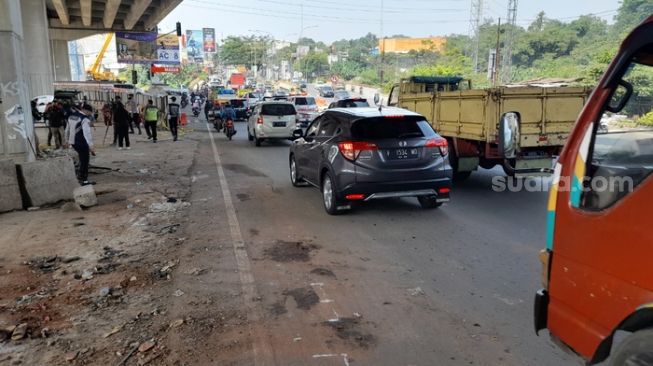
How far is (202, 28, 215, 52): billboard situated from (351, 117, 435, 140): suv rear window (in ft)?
299

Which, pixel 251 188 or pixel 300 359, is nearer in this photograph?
pixel 300 359

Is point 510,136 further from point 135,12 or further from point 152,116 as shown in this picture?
point 135,12

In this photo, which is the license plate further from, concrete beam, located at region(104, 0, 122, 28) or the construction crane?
the construction crane

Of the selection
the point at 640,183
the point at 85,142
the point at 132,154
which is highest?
the point at 640,183

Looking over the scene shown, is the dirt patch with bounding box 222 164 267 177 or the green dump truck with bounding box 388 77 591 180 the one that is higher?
the green dump truck with bounding box 388 77 591 180

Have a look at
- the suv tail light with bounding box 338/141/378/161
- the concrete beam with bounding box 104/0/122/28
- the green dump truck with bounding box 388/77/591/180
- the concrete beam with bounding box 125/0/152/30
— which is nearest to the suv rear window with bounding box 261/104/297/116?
the green dump truck with bounding box 388/77/591/180

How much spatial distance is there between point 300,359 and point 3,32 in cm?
1109

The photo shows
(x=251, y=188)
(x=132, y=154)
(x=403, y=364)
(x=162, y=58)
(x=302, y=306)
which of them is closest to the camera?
(x=403, y=364)

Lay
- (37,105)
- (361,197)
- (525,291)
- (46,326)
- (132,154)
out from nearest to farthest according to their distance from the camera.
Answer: (46,326), (525,291), (361,197), (132,154), (37,105)

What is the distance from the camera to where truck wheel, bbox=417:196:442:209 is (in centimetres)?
845

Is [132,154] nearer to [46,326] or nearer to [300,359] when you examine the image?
[46,326]

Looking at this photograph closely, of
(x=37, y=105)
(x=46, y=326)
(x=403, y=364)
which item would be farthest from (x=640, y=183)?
(x=37, y=105)

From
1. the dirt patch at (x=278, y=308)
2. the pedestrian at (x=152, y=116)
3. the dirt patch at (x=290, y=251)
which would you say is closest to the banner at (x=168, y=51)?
the pedestrian at (x=152, y=116)

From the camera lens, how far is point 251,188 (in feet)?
35.6
